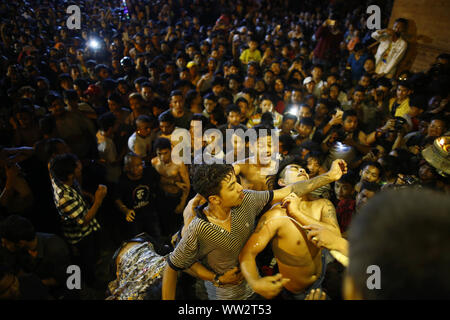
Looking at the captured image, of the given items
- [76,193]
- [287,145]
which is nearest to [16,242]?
[76,193]

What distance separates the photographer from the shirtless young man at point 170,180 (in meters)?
3.41

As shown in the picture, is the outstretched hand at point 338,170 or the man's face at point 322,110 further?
the man's face at point 322,110

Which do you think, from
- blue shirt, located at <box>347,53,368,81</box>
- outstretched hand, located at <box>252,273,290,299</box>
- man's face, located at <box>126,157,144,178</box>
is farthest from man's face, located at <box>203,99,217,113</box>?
blue shirt, located at <box>347,53,368,81</box>

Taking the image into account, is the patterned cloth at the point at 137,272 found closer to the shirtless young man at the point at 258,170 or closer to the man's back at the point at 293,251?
the man's back at the point at 293,251

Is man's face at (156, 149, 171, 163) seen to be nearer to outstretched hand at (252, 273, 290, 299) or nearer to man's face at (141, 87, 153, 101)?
outstretched hand at (252, 273, 290, 299)

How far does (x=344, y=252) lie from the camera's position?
1.79 m

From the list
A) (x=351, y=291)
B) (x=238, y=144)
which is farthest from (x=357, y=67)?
(x=351, y=291)

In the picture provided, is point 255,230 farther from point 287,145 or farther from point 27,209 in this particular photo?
point 27,209

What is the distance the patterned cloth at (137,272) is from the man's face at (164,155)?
130cm

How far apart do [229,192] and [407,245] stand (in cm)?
132

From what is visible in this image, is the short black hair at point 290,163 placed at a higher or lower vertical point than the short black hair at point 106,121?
lower

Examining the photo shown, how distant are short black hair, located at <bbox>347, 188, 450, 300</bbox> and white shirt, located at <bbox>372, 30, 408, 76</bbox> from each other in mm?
6785

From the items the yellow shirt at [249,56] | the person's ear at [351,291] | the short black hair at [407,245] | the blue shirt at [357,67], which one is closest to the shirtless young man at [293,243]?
the person's ear at [351,291]

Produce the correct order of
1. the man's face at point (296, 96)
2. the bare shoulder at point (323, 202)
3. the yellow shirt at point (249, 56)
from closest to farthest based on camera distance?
the bare shoulder at point (323, 202)
the man's face at point (296, 96)
the yellow shirt at point (249, 56)
